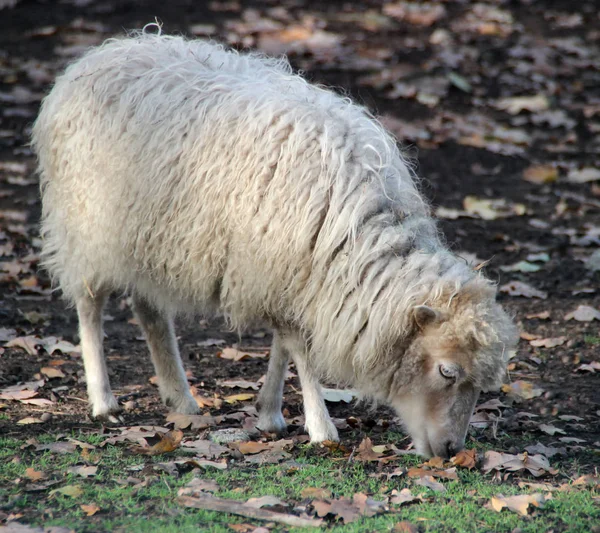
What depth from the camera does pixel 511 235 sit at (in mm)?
9117

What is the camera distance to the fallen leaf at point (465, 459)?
4492 mm

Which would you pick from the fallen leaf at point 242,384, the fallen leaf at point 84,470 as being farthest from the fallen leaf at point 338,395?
the fallen leaf at point 84,470

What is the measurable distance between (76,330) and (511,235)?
444cm

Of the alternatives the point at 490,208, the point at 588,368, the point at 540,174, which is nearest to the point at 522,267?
the point at 490,208

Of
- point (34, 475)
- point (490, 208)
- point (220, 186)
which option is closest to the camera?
point (34, 475)

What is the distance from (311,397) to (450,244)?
4.17ft

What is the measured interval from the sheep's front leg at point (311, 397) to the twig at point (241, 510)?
3.80 ft

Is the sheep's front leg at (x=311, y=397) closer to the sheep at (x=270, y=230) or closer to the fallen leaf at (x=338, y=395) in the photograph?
the sheep at (x=270, y=230)

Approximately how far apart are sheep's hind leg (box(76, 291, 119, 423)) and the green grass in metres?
0.85

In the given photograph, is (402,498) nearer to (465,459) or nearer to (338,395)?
(465,459)

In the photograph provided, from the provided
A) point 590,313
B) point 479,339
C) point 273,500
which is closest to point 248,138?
point 479,339

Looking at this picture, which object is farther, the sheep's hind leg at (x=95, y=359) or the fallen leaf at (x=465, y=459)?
the sheep's hind leg at (x=95, y=359)

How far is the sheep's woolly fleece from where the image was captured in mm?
4531

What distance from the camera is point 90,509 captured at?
374cm
